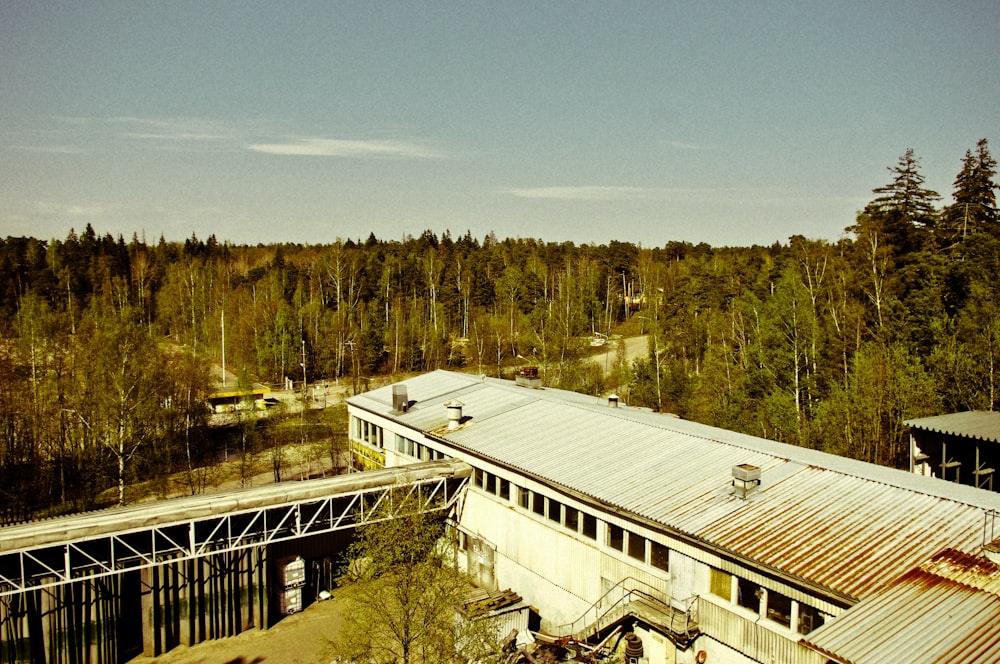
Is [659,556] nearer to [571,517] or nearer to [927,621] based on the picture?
[571,517]

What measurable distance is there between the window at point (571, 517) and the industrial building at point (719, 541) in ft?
0.10

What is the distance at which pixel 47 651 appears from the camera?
2077 centimetres

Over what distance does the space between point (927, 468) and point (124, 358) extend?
1514 inches

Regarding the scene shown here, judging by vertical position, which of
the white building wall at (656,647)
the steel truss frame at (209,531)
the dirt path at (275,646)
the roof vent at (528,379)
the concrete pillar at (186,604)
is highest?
the roof vent at (528,379)

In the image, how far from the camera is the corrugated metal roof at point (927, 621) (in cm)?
1096

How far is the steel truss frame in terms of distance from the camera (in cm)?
1959

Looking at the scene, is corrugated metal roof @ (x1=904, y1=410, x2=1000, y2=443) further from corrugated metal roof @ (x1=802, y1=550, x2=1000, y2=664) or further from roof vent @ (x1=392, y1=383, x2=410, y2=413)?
roof vent @ (x1=392, y1=383, x2=410, y2=413)

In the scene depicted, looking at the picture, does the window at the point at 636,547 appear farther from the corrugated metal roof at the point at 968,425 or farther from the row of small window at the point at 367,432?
the row of small window at the point at 367,432

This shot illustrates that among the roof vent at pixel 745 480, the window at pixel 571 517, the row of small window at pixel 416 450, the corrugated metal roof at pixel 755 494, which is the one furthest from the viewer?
the row of small window at pixel 416 450

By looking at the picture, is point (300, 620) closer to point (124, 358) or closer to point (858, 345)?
point (124, 358)

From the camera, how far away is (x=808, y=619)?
14.2 metres

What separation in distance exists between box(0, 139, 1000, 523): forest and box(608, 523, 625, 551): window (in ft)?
59.4

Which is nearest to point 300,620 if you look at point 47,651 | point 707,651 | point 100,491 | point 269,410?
point 47,651

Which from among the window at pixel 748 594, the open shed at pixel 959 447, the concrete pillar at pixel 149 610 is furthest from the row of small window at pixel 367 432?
the open shed at pixel 959 447
